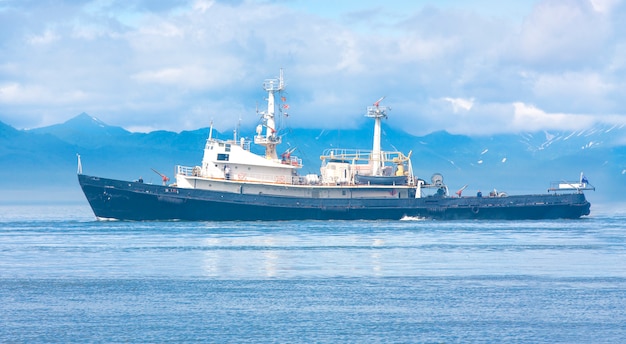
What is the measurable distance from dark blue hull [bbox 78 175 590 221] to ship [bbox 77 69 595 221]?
0.08 m

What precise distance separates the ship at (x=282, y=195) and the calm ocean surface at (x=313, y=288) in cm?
1124

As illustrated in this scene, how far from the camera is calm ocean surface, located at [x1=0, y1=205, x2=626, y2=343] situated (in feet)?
104

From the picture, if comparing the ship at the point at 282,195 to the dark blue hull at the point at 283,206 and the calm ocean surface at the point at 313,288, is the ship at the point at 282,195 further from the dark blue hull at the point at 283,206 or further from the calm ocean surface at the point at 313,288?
the calm ocean surface at the point at 313,288

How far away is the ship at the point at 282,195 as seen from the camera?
8206 centimetres

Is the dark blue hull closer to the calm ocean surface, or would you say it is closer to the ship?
the ship

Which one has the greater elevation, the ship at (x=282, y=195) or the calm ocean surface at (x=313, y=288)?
the ship at (x=282, y=195)

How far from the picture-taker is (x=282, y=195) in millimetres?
85875

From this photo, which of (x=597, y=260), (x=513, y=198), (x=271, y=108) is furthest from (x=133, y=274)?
(x=513, y=198)

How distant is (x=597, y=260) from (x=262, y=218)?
125ft

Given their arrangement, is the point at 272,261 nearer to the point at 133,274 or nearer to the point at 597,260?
the point at 133,274

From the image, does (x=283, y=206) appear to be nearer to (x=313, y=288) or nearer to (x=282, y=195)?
(x=282, y=195)

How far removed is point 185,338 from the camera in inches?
1208

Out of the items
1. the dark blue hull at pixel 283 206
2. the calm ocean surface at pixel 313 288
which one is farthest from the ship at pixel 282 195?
the calm ocean surface at pixel 313 288

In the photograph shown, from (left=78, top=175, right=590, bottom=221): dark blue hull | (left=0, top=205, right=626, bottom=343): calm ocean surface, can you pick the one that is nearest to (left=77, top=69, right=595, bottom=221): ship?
(left=78, top=175, right=590, bottom=221): dark blue hull
